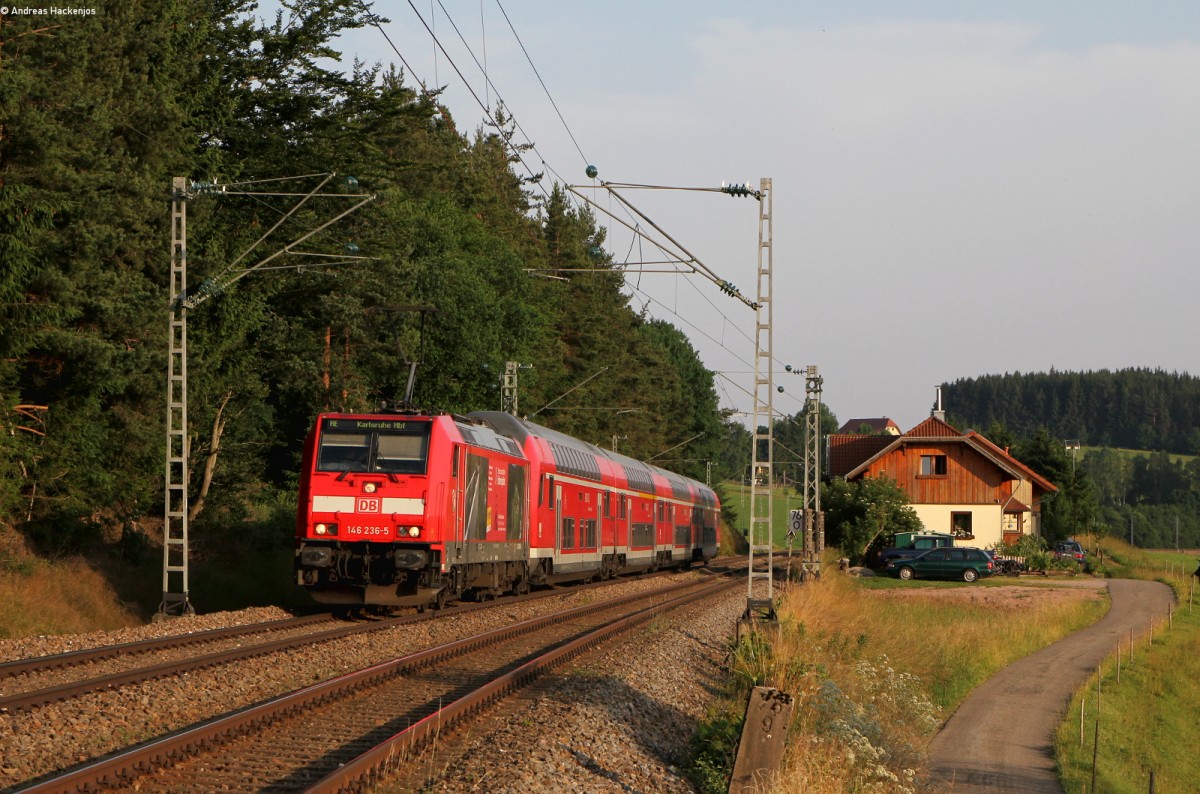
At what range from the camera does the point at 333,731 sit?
34.5 ft

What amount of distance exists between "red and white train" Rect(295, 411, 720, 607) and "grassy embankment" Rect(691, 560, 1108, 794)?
541cm

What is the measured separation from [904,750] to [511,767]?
6670mm

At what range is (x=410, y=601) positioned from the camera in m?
20.2

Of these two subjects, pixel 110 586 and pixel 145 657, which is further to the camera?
pixel 110 586

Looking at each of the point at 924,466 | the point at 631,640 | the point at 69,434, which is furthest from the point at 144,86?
the point at 924,466

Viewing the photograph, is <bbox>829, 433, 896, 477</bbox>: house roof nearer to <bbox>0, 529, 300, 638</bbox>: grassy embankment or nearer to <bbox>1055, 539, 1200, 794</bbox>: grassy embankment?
<bbox>1055, 539, 1200, 794</bbox>: grassy embankment

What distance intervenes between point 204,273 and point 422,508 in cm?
1411

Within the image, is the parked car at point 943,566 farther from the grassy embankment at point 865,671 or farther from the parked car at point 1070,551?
the parked car at point 1070,551

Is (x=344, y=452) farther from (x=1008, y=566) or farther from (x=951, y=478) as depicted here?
(x=951, y=478)

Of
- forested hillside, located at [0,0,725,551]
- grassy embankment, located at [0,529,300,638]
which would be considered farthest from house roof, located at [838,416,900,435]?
grassy embankment, located at [0,529,300,638]

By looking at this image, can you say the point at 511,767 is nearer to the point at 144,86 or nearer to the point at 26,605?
the point at 26,605

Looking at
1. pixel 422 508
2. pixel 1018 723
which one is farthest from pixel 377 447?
pixel 1018 723

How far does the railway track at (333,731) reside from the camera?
8477 millimetres

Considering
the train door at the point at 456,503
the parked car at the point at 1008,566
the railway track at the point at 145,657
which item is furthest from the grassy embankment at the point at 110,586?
the parked car at the point at 1008,566
